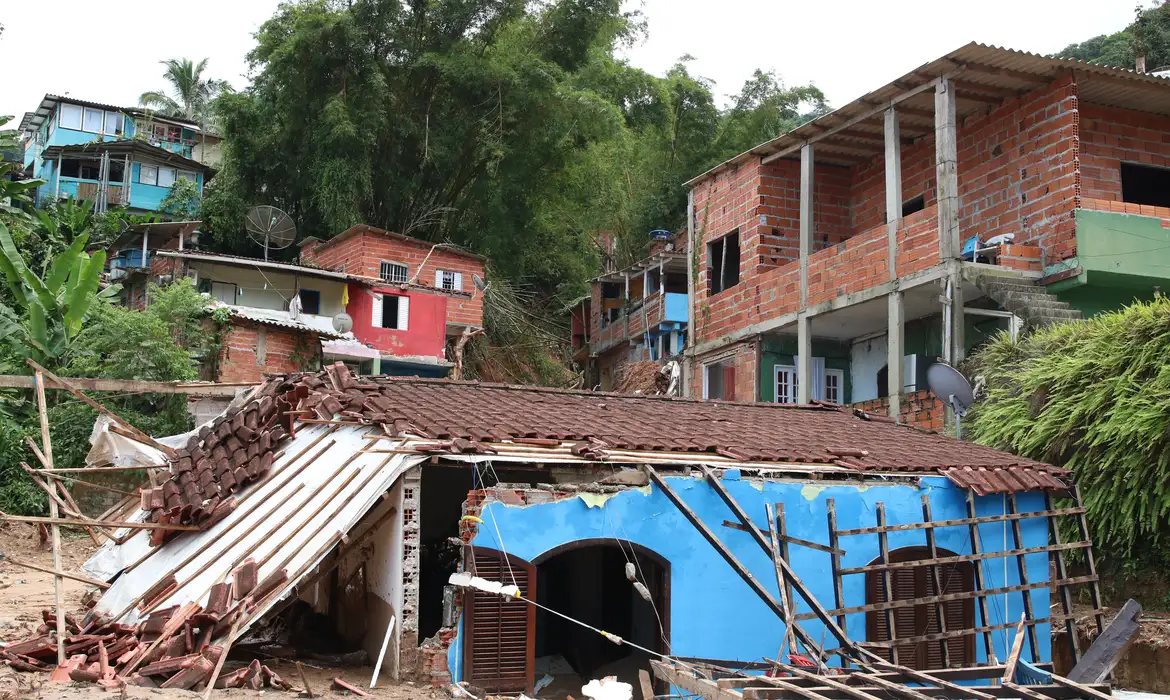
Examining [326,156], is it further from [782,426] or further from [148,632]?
[148,632]

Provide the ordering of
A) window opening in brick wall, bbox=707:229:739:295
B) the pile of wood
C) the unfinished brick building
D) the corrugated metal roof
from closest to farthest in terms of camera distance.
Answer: the pile of wood → the corrugated metal roof → the unfinished brick building → window opening in brick wall, bbox=707:229:739:295

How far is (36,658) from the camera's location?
9.51 meters

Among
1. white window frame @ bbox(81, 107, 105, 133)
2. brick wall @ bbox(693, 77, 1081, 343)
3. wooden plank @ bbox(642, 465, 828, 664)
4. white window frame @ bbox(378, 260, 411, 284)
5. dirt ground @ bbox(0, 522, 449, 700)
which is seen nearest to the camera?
dirt ground @ bbox(0, 522, 449, 700)

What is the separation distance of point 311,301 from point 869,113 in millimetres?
16209

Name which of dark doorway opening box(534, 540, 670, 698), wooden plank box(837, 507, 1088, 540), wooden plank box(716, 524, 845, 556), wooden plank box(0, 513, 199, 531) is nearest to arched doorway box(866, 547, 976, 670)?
wooden plank box(837, 507, 1088, 540)

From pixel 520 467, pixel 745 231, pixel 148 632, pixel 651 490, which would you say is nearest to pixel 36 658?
pixel 148 632

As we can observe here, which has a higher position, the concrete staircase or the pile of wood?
the concrete staircase

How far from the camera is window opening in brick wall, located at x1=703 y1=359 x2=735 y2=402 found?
2386 centimetres

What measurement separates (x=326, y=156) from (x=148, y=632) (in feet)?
75.4

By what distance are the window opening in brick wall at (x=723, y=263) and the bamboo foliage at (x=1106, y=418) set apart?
8868 millimetres

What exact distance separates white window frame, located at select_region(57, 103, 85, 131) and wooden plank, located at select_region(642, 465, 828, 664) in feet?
133

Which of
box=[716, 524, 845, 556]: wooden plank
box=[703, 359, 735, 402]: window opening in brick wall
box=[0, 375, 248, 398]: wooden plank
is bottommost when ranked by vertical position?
box=[716, 524, 845, 556]: wooden plank

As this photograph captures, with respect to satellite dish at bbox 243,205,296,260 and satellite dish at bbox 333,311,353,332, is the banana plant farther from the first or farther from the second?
satellite dish at bbox 243,205,296,260

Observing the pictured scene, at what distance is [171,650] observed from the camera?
902cm
